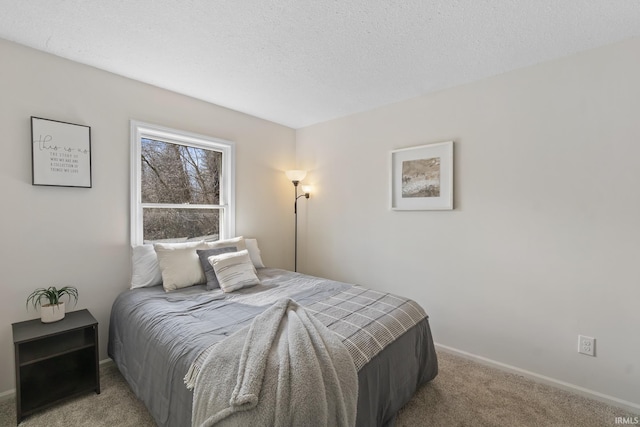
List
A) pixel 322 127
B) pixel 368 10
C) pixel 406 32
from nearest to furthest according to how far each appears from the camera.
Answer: pixel 368 10 < pixel 406 32 < pixel 322 127

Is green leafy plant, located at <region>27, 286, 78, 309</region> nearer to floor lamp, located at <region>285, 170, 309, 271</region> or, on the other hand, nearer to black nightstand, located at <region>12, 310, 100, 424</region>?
black nightstand, located at <region>12, 310, 100, 424</region>

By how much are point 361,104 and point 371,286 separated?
1.97m

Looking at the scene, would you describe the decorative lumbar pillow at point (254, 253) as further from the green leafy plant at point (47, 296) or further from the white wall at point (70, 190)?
the green leafy plant at point (47, 296)

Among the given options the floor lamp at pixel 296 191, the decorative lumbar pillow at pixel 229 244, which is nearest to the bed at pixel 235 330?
the decorative lumbar pillow at pixel 229 244

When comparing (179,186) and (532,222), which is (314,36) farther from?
(532,222)

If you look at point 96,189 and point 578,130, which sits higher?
point 578,130

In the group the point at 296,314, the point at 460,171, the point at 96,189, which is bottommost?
the point at 296,314

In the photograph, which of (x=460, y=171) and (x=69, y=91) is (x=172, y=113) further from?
(x=460, y=171)

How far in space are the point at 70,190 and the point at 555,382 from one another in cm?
391

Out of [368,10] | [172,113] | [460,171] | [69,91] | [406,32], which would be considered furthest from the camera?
[172,113]

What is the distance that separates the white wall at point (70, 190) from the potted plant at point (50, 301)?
0.05 metres

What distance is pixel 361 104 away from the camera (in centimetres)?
304

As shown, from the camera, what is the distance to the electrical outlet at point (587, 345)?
2.00 metres

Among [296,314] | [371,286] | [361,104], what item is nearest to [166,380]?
[296,314]
